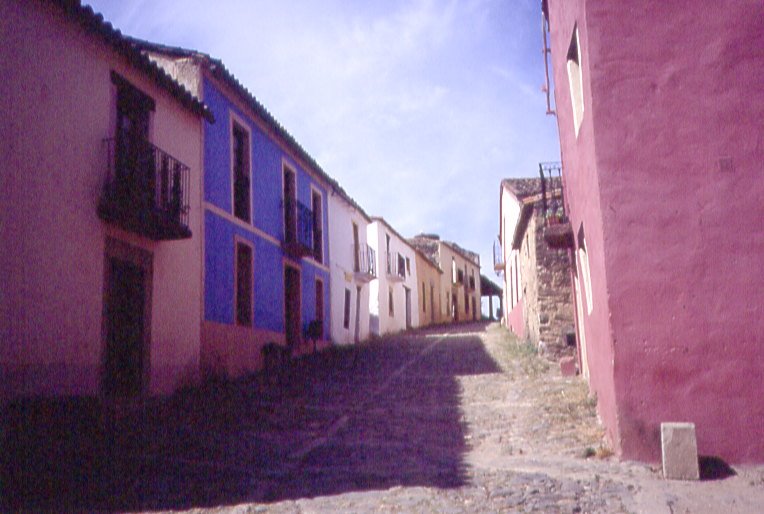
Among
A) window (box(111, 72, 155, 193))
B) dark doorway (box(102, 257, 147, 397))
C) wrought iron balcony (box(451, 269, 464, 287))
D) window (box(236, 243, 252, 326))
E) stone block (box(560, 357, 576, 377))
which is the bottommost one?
stone block (box(560, 357, 576, 377))

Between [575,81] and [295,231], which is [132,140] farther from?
[295,231]

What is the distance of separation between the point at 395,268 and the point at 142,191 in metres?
22.5

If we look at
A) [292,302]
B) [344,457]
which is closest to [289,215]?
[292,302]

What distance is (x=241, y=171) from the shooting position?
15508 mm

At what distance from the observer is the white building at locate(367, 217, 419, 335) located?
95.7 ft

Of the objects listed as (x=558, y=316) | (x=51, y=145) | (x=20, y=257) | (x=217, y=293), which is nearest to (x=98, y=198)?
(x=51, y=145)

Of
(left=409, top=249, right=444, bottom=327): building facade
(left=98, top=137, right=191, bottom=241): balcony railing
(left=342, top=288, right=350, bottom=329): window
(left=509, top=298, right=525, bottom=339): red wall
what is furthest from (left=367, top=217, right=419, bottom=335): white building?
(left=98, top=137, right=191, bottom=241): balcony railing

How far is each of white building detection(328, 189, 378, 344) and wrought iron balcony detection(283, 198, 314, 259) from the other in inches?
127

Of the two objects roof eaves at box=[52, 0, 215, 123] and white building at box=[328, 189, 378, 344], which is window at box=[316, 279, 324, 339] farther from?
roof eaves at box=[52, 0, 215, 123]

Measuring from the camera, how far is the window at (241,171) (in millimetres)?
15344

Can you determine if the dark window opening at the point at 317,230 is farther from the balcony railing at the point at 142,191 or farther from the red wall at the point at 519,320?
the balcony railing at the point at 142,191

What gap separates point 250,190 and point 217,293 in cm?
285

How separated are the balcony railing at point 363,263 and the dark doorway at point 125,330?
13797mm

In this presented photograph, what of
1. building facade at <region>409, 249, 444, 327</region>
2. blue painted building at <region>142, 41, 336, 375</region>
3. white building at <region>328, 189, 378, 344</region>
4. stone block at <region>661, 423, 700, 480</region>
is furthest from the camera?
building facade at <region>409, 249, 444, 327</region>
